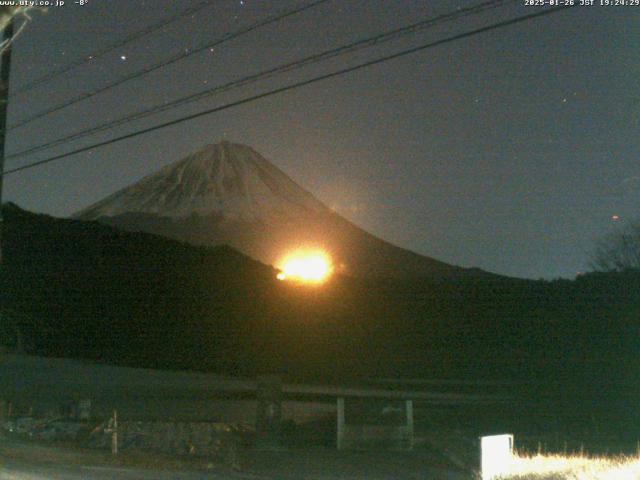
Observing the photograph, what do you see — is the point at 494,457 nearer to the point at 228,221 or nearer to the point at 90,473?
the point at 90,473

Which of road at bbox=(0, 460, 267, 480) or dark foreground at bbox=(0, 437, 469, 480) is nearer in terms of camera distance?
road at bbox=(0, 460, 267, 480)

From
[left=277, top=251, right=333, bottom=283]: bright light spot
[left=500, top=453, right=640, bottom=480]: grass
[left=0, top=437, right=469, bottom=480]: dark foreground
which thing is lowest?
[left=0, top=437, right=469, bottom=480]: dark foreground

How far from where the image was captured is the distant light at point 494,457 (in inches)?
442

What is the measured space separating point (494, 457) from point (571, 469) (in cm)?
108

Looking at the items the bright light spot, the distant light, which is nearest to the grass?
the distant light

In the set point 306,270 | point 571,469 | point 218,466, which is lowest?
point 218,466

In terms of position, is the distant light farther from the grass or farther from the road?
the road

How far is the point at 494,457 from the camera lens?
11500 millimetres

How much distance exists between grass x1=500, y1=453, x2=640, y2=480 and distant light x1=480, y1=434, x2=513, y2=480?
137 millimetres

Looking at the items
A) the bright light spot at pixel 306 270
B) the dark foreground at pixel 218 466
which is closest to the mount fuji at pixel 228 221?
the bright light spot at pixel 306 270

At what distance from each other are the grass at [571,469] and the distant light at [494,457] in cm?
14

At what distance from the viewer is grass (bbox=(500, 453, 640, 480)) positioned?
10616 mm

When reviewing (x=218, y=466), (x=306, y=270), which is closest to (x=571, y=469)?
(x=218, y=466)

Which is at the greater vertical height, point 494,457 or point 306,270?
point 306,270
